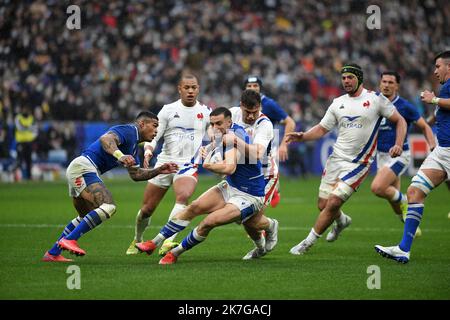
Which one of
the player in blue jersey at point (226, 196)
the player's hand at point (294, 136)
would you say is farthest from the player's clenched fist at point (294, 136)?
the player in blue jersey at point (226, 196)

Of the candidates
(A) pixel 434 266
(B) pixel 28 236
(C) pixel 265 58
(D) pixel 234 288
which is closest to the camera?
(D) pixel 234 288

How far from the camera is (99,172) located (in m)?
11.8

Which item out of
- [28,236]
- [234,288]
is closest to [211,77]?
[28,236]

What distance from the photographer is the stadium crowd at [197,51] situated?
31922 millimetres

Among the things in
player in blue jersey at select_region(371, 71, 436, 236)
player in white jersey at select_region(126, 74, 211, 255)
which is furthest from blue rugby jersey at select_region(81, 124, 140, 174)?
player in blue jersey at select_region(371, 71, 436, 236)

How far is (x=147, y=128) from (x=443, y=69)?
13.2 ft

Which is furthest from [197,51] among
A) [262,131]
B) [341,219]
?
[262,131]

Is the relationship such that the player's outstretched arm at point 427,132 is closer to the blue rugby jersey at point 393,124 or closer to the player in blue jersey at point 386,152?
the player in blue jersey at point 386,152

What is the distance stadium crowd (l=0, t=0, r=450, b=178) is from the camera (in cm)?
3192

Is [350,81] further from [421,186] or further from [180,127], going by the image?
[180,127]

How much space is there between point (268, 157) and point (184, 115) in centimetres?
165

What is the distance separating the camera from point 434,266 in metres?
11.0

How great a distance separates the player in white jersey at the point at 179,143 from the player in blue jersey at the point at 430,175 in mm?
3275
